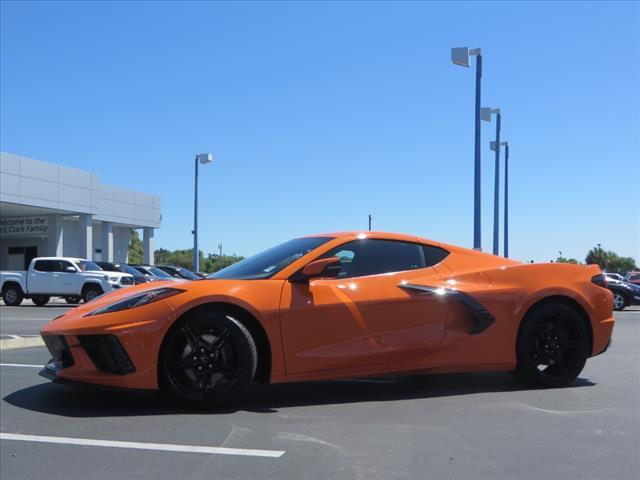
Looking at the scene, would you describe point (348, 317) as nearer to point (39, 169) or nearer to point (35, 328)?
point (35, 328)

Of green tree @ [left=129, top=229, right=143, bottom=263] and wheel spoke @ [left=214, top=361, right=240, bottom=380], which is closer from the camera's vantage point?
wheel spoke @ [left=214, top=361, right=240, bottom=380]

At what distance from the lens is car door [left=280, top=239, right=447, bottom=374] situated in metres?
4.84

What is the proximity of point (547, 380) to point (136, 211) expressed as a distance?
39824 mm

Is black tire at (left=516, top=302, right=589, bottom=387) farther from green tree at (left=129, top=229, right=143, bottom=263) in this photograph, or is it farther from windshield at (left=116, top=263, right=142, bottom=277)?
green tree at (left=129, top=229, right=143, bottom=263)

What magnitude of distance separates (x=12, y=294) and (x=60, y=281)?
8.50 ft

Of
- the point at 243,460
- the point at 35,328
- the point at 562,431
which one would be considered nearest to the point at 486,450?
the point at 562,431

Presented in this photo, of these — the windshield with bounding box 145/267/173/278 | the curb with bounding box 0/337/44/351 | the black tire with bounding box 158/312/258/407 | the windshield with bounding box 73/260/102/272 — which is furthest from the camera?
the windshield with bounding box 145/267/173/278

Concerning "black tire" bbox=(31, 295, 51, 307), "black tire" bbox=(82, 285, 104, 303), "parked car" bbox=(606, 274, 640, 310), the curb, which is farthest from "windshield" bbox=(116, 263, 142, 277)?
"parked car" bbox=(606, 274, 640, 310)

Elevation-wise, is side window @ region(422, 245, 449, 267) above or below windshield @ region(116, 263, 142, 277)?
above

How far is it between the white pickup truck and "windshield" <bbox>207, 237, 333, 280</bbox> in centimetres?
1753

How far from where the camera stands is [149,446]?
397 centimetres

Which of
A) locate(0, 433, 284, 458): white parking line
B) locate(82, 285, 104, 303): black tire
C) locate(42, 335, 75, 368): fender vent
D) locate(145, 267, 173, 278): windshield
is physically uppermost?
locate(42, 335, 75, 368): fender vent

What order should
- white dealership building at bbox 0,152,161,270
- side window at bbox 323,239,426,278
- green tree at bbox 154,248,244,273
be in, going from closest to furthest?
1. side window at bbox 323,239,426,278
2. white dealership building at bbox 0,152,161,270
3. green tree at bbox 154,248,244,273

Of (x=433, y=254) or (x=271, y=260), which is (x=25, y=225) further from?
(x=433, y=254)
